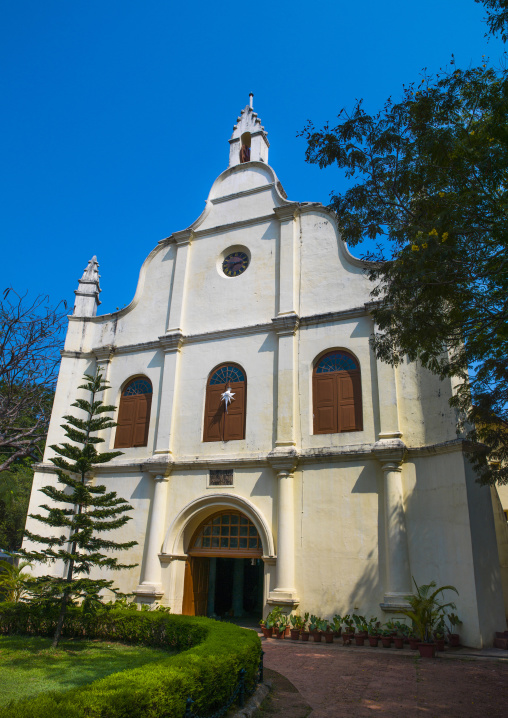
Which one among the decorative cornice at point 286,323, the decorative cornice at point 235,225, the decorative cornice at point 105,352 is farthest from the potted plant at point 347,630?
the decorative cornice at point 235,225

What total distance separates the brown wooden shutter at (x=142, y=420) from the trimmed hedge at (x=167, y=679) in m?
5.62

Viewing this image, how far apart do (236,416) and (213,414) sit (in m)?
0.72

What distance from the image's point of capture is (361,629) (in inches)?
422

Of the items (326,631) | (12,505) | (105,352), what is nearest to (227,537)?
(326,631)

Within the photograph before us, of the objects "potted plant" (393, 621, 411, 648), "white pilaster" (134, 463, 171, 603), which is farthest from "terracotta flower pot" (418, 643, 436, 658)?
"white pilaster" (134, 463, 171, 603)

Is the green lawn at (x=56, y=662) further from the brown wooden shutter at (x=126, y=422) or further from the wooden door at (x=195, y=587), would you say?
the brown wooden shutter at (x=126, y=422)

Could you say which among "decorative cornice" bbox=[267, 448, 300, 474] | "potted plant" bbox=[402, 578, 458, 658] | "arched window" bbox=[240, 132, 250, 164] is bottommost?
"potted plant" bbox=[402, 578, 458, 658]

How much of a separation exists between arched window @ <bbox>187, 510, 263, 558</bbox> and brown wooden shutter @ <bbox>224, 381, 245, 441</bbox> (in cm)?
199

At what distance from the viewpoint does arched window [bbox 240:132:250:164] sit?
1819 cm

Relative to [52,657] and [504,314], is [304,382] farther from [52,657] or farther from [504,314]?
[52,657]

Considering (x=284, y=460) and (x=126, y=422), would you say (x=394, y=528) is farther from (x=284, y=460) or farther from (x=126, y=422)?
(x=126, y=422)

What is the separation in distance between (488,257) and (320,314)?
20.6 ft

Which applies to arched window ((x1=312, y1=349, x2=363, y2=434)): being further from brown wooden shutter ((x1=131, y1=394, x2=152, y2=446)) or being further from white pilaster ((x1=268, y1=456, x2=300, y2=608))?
brown wooden shutter ((x1=131, y1=394, x2=152, y2=446))

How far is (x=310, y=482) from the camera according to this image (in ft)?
41.1
